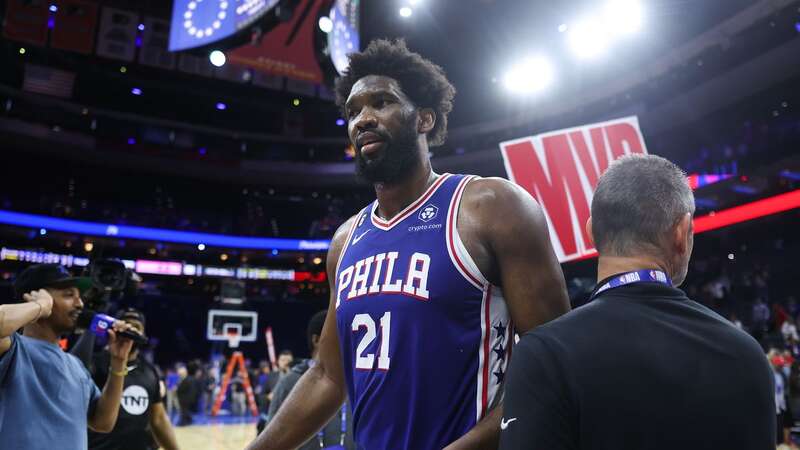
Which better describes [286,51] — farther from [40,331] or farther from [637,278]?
[637,278]

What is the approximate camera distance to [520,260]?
5.77 ft

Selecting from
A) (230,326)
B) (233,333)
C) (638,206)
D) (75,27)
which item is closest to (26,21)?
(75,27)

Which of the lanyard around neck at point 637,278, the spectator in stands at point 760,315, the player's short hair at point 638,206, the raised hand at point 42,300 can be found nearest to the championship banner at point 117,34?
the raised hand at point 42,300

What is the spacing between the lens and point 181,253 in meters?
27.8

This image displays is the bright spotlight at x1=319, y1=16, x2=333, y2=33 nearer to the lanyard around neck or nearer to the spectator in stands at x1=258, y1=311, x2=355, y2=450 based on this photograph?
the spectator in stands at x1=258, y1=311, x2=355, y2=450

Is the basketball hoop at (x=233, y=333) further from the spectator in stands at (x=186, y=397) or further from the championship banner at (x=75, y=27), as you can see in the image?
the championship banner at (x=75, y=27)

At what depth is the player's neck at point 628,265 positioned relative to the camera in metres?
1.29

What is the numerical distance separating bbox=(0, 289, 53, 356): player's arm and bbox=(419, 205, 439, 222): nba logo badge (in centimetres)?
210

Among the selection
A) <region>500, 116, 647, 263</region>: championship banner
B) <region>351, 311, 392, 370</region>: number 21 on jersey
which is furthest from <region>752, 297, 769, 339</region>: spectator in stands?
<region>351, 311, 392, 370</region>: number 21 on jersey

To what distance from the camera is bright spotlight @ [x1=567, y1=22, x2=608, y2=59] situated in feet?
52.4

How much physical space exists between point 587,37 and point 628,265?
16.4 meters

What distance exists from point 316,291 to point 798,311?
2174 centimetres

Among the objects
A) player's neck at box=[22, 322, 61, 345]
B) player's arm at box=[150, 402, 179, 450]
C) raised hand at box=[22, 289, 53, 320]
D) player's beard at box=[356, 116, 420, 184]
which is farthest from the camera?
player's arm at box=[150, 402, 179, 450]

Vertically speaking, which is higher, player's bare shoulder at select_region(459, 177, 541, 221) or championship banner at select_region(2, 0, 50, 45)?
championship banner at select_region(2, 0, 50, 45)
